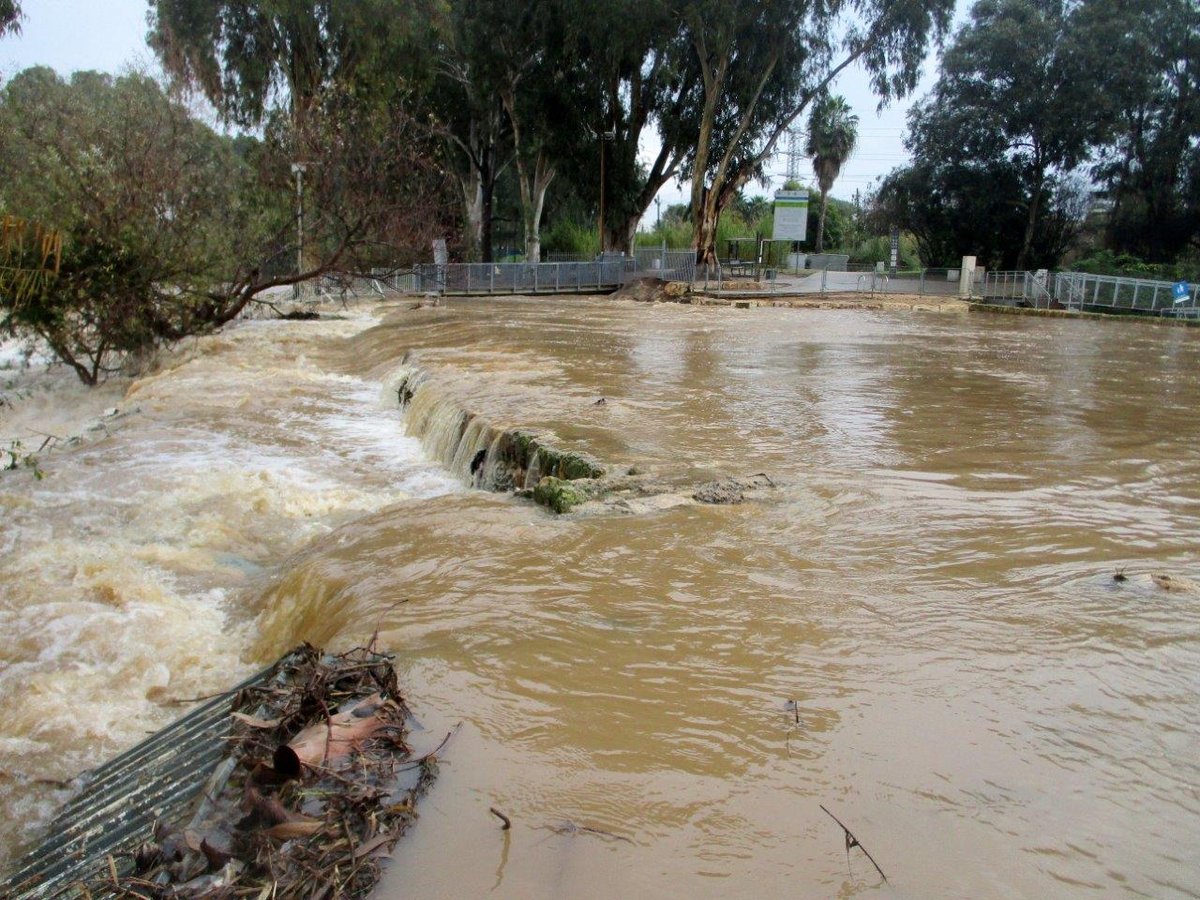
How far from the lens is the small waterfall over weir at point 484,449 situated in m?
8.98

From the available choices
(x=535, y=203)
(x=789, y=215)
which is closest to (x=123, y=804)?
(x=789, y=215)

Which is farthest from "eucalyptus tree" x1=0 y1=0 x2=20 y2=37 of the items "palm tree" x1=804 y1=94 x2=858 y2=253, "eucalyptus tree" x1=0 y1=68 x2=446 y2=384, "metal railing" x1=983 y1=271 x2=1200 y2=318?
"palm tree" x1=804 y1=94 x2=858 y2=253

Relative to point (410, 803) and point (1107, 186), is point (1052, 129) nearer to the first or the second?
point (1107, 186)

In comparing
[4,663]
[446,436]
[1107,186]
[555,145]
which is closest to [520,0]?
[555,145]

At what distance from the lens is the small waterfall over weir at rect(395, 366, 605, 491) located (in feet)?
29.5

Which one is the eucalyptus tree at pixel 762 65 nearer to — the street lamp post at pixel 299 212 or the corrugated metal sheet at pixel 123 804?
the street lamp post at pixel 299 212

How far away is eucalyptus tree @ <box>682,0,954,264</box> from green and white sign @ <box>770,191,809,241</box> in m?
2.71

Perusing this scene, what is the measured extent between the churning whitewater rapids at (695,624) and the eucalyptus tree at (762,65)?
24.9m

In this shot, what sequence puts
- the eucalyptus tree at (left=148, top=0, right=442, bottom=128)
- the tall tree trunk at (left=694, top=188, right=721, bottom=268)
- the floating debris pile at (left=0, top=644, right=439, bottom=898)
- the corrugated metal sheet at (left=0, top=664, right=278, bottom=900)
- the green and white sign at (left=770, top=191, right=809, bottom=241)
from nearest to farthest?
the floating debris pile at (left=0, top=644, right=439, bottom=898) < the corrugated metal sheet at (left=0, top=664, right=278, bottom=900) < the eucalyptus tree at (left=148, top=0, right=442, bottom=128) < the green and white sign at (left=770, top=191, right=809, bottom=241) < the tall tree trunk at (left=694, top=188, right=721, bottom=268)

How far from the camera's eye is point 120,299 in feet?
55.6

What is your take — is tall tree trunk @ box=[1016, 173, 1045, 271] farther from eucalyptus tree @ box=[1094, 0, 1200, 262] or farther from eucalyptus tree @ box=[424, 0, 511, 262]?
eucalyptus tree @ box=[424, 0, 511, 262]

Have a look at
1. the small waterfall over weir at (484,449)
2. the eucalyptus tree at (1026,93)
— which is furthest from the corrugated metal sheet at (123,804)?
the eucalyptus tree at (1026,93)

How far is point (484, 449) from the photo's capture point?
34.1 feet

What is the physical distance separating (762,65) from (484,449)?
3067 cm
